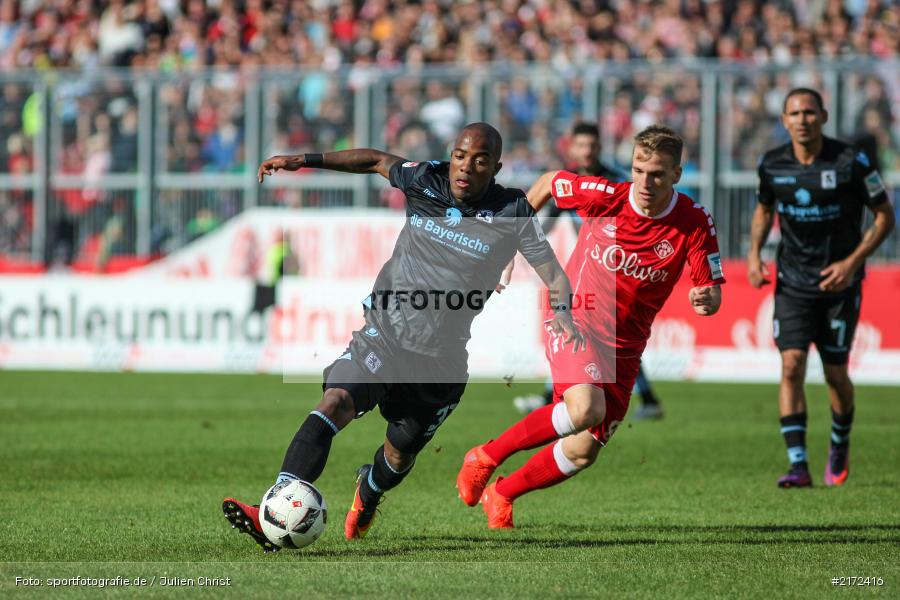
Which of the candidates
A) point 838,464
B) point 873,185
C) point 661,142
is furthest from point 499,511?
point 873,185

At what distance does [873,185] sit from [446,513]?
151 inches

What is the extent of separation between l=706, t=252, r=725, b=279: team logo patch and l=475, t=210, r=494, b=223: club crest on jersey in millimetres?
1214

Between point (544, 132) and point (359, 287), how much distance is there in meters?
3.33

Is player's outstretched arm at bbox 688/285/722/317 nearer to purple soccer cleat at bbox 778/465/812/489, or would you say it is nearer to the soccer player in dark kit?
the soccer player in dark kit

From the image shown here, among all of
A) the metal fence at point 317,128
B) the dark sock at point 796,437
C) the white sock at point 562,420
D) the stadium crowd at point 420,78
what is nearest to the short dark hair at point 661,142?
the white sock at point 562,420

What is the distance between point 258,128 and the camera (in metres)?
19.2

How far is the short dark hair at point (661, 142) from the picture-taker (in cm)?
713

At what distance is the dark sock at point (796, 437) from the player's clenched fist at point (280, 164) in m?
4.35

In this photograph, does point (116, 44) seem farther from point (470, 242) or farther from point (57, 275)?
point (470, 242)

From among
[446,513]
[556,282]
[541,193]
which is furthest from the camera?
[446,513]

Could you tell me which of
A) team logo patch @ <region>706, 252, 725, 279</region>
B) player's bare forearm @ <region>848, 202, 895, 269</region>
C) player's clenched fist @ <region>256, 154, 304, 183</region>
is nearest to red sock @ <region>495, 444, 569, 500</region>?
team logo patch @ <region>706, 252, 725, 279</region>

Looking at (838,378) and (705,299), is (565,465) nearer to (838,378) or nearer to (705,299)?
(705,299)

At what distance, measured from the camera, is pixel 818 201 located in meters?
9.61

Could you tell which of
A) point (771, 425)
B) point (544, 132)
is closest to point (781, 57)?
point (544, 132)
